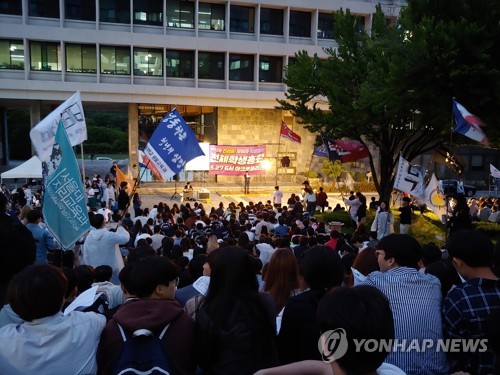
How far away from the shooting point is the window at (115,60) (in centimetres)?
2845

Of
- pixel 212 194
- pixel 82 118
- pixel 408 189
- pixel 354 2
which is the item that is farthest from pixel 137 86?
pixel 408 189

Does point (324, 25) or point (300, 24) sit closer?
point (300, 24)

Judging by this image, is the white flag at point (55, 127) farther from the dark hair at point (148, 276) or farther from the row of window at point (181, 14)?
the row of window at point (181, 14)

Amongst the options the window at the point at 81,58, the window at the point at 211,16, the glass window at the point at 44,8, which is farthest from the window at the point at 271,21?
the glass window at the point at 44,8

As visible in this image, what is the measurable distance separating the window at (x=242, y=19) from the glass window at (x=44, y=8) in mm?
10707

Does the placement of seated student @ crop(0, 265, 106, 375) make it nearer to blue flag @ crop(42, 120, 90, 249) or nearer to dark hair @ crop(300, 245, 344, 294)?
dark hair @ crop(300, 245, 344, 294)

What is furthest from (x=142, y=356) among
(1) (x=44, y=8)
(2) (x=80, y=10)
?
(1) (x=44, y=8)

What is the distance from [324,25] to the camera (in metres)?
32.1

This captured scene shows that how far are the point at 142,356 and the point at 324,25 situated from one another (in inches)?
1279

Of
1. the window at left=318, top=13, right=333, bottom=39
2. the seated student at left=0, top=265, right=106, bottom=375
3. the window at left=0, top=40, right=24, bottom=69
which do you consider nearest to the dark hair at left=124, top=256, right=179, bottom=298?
the seated student at left=0, top=265, right=106, bottom=375

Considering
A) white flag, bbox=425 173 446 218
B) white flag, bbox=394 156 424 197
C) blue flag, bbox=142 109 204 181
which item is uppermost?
blue flag, bbox=142 109 204 181

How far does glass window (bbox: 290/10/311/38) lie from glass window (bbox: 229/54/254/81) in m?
3.65

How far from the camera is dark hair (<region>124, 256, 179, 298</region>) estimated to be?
294 cm

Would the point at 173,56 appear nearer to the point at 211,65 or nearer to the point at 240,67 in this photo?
the point at 211,65
